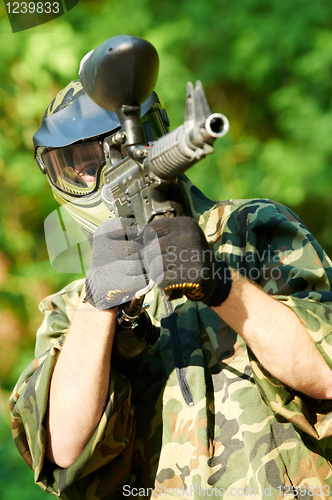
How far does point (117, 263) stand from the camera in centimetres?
143

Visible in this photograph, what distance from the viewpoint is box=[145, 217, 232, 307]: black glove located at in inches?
49.1

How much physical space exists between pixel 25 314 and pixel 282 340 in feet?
10.6

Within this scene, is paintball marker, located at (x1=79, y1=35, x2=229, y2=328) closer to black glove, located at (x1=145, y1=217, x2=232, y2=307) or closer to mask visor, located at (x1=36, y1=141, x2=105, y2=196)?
black glove, located at (x1=145, y1=217, x2=232, y2=307)

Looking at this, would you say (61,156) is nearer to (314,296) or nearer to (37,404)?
(37,404)

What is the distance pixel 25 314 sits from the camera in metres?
4.13

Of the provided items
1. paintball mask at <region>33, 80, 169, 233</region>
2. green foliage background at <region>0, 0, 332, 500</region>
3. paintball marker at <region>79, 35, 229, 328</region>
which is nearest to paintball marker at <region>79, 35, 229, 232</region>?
paintball marker at <region>79, 35, 229, 328</region>

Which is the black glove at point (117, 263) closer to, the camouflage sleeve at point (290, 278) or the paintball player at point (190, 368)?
the paintball player at point (190, 368)

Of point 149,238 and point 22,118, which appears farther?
point 22,118

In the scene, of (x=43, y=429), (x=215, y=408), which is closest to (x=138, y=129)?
(x=215, y=408)

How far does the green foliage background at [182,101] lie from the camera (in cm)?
391

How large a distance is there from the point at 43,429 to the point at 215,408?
61 cm

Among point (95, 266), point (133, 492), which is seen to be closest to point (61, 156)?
point (95, 266)

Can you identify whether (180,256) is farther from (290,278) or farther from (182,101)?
(182,101)

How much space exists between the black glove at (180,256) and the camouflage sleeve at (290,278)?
32cm
